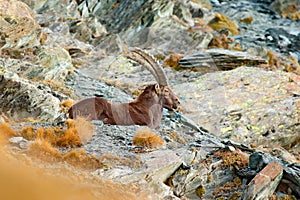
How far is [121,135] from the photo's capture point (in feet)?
25.8

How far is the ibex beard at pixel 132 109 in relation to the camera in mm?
8992

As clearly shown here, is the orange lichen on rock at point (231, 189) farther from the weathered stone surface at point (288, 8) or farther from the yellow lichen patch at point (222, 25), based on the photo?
the weathered stone surface at point (288, 8)

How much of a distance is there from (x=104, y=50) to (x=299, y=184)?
17157 millimetres

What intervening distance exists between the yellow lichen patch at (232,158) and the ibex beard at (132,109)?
8.32ft

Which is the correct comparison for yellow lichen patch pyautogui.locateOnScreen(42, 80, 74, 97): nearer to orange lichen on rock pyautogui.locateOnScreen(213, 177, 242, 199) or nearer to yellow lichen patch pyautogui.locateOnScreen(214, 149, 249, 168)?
yellow lichen patch pyautogui.locateOnScreen(214, 149, 249, 168)

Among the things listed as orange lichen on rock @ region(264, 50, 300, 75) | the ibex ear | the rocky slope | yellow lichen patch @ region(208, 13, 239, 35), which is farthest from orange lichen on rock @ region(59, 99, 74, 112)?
yellow lichen patch @ region(208, 13, 239, 35)

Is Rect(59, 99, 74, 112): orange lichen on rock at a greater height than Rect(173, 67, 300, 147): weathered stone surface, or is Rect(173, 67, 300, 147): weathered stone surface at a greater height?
Rect(59, 99, 74, 112): orange lichen on rock

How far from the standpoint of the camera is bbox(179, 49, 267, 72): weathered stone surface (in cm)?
1967

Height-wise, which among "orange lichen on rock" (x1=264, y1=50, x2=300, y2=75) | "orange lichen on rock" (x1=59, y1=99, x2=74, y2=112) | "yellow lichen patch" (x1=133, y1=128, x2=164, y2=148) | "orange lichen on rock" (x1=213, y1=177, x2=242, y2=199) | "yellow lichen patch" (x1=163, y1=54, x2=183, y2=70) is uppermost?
"yellow lichen patch" (x1=133, y1=128, x2=164, y2=148)

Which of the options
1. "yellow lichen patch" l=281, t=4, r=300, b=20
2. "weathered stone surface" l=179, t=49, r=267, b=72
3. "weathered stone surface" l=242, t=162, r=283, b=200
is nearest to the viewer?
"weathered stone surface" l=242, t=162, r=283, b=200

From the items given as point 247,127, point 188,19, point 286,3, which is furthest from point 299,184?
point 286,3

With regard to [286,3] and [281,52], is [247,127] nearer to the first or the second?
[281,52]

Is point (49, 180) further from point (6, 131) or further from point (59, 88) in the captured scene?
point (59, 88)

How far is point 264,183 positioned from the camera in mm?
6348
